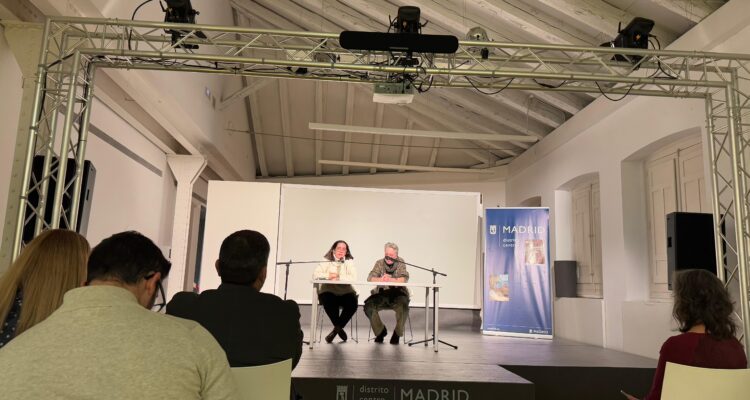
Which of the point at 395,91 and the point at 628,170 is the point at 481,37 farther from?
the point at 628,170

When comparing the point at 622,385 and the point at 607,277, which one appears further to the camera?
the point at 607,277

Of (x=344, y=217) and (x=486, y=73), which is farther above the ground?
(x=486, y=73)

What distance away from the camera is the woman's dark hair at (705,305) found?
88.0 inches

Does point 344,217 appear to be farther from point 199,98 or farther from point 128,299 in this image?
point 128,299

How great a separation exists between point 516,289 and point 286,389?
592 centimetres

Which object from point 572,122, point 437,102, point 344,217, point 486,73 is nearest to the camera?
point 486,73

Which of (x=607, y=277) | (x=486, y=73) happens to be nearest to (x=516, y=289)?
(x=607, y=277)

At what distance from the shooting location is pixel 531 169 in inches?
331

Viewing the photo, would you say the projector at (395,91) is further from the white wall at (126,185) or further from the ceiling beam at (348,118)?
the ceiling beam at (348,118)

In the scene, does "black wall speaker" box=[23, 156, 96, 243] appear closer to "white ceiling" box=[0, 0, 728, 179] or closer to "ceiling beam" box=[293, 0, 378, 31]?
"white ceiling" box=[0, 0, 728, 179]

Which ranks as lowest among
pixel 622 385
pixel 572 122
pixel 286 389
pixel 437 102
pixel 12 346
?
pixel 622 385

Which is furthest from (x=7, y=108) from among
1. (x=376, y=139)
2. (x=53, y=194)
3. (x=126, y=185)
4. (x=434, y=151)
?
(x=434, y=151)

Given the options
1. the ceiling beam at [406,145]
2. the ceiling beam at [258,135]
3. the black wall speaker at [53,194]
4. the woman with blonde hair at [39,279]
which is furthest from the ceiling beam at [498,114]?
the woman with blonde hair at [39,279]

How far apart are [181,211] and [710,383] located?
7.15 metres
